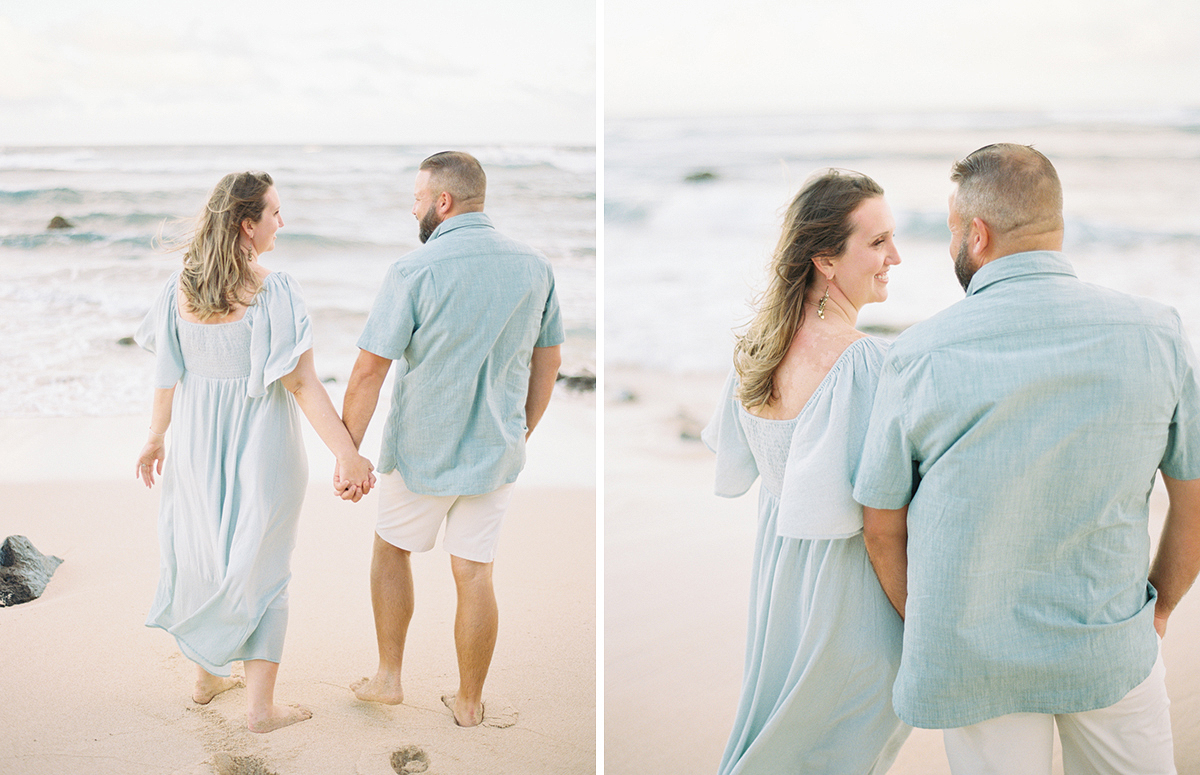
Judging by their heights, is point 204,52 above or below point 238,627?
above

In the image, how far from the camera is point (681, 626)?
138 inches

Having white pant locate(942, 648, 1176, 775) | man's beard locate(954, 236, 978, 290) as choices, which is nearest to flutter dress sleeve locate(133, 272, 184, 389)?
man's beard locate(954, 236, 978, 290)

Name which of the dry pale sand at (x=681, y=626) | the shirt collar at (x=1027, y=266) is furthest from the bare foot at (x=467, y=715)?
the shirt collar at (x=1027, y=266)

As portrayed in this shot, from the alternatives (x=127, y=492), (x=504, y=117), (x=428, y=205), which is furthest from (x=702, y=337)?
(x=428, y=205)

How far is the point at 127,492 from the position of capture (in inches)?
166

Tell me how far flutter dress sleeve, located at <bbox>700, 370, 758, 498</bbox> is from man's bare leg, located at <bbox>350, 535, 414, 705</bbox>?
1016 millimetres

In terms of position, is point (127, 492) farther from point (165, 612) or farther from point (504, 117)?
point (504, 117)

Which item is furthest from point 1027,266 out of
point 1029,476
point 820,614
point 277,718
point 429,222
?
point 277,718

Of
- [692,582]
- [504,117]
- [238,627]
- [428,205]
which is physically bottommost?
[692,582]

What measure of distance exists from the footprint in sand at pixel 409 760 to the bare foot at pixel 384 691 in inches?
5.7

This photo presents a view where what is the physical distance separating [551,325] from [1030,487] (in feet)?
4.91

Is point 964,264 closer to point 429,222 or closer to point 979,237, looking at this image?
point 979,237

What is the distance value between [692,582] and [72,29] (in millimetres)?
8885

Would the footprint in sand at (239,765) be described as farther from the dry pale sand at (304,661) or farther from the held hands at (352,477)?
the held hands at (352,477)
